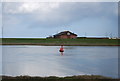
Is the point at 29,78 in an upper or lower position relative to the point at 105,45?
lower

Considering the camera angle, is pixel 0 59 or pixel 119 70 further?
pixel 119 70

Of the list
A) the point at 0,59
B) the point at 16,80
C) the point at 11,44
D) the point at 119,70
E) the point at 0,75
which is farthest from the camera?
the point at 11,44

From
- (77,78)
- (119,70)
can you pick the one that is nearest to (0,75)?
(77,78)

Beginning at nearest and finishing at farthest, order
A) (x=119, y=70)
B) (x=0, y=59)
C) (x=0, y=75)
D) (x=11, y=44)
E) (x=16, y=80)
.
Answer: (x=16, y=80)
(x=0, y=75)
(x=0, y=59)
(x=119, y=70)
(x=11, y=44)

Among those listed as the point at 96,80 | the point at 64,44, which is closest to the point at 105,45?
the point at 64,44

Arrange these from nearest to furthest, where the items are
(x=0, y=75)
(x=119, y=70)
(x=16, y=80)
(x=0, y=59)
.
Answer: (x=16, y=80) < (x=0, y=75) < (x=0, y=59) < (x=119, y=70)

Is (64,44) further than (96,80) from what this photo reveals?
Yes

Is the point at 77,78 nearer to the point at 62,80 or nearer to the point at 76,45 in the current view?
the point at 62,80

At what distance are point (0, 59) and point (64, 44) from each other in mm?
2381

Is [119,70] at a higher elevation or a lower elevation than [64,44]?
lower

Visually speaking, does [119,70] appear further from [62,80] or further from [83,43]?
[83,43]

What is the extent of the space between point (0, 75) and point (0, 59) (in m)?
0.28

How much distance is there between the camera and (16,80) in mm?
2309

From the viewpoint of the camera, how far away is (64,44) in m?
4.89
